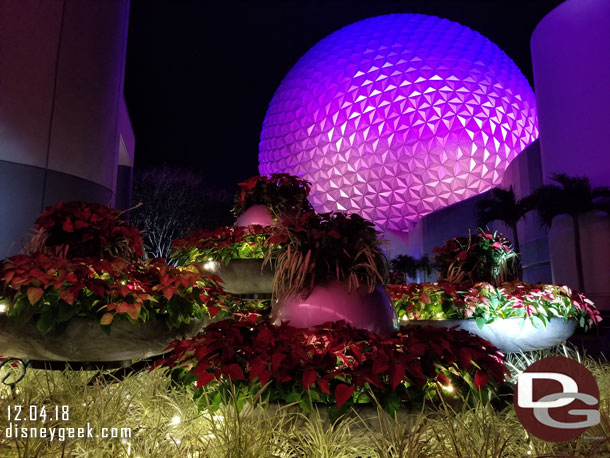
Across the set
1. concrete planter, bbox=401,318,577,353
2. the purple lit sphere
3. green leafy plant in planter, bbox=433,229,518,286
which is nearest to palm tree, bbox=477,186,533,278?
the purple lit sphere

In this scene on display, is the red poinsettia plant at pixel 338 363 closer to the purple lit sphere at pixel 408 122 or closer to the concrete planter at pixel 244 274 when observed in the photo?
the concrete planter at pixel 244 274

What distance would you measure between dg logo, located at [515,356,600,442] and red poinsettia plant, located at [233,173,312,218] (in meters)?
4.83

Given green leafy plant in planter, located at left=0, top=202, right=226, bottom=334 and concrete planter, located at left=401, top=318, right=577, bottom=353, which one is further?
concrete planter, located at left=401, top=318, right=577, bottom=353

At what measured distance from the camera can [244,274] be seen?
18.1ft

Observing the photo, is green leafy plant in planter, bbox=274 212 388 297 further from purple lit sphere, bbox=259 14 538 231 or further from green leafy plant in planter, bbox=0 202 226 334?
purple lit sphere, bbox=259 14 538 231

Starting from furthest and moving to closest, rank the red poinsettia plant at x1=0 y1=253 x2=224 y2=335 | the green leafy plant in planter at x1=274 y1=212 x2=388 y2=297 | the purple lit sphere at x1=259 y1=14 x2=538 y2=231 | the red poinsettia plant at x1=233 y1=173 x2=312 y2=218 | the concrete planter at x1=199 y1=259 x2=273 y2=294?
the purple lit sphere at x1=259 y1=14 x2=538 y2=231 → the red poinsettia plant at x1=233 y1=173 x2=312 y2=218 → the concrete planter at x1=199 y1=259 x2=273 y2=294 → the green leafy plant in planter at x1=274 y1=212 x2=388 y2=297 → the red poinsettia plant at x1=0 y1=253 x2=224 y2=335

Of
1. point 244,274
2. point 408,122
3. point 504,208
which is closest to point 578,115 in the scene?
point 504,208

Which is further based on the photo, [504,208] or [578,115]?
[504,208]

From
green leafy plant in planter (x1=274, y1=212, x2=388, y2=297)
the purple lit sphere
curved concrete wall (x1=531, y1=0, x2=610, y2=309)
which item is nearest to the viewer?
green leafy plant in planter (x1=274, y1=212, x2=388, y2=297)

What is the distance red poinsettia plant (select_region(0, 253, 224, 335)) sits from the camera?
3.05 m

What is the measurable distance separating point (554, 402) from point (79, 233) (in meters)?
4.10

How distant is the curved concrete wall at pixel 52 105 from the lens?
35.8 feet

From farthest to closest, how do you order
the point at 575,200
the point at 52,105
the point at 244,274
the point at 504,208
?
the point at 504,208, the point at 575,200, the point at 52,105, the point at 244,274

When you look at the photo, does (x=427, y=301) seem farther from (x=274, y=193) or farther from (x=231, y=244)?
(x=274, y=193)
